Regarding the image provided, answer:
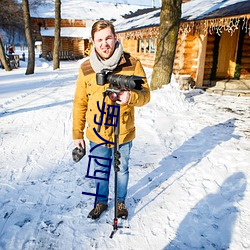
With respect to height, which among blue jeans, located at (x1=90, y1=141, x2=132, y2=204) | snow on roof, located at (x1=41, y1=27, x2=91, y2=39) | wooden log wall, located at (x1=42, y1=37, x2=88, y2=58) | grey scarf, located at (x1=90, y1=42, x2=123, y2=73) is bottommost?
blue jeans, located at (x1=90, y1=141, x2=132, y2=204)

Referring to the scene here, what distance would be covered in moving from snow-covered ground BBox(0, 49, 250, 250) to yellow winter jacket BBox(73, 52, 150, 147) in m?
0.96

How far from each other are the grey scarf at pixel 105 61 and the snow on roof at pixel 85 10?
3317 centimetres

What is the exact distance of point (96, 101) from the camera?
2.03 metres

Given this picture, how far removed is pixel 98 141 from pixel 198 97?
7105 mm

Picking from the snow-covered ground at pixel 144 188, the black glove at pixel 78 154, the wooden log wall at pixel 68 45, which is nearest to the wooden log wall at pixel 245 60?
the snow-covered ground at pixel 144 188

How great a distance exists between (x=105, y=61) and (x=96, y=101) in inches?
14.8

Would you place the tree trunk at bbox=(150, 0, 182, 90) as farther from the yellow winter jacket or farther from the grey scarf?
the grey scarf

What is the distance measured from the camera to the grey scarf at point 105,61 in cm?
184

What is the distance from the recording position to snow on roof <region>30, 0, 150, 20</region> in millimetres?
31594

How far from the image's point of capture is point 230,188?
3.01 meters

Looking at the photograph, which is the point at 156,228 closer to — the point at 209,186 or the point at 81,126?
the point at 209,186


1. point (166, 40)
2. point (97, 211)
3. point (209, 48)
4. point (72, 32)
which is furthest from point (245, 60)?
point (72, 32)

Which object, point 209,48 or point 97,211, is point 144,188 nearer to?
point 97,211

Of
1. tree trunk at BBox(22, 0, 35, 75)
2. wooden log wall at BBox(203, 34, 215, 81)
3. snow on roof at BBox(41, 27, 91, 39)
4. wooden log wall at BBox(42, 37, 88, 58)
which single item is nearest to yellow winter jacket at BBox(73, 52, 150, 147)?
wooden log wall at BBox(203, 34, 215, 81)
